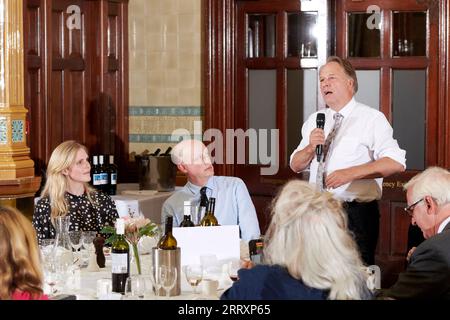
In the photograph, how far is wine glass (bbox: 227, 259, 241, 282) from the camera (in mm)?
3709

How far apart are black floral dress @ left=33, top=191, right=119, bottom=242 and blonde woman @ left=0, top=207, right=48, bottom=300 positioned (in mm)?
2080

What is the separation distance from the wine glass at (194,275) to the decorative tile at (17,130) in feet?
9.02

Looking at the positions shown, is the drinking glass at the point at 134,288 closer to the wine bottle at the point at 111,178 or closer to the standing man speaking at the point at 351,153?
the standing man speaking at the point at 351,153

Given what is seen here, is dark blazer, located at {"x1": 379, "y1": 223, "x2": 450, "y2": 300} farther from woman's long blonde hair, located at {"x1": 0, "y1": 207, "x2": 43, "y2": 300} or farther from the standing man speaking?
the standing man speaking

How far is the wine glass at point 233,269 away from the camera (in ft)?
12.2

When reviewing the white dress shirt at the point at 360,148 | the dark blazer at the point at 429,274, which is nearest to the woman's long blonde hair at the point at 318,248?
the dark blazer at the point at 429,274

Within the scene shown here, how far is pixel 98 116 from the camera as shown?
7.16 meters

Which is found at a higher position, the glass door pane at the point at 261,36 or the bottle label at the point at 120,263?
the glass door pane at the point at 261,36

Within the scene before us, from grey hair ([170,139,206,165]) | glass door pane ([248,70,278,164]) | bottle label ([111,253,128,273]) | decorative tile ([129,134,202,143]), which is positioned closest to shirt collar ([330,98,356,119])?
grey hair ([170,139,206,165])
